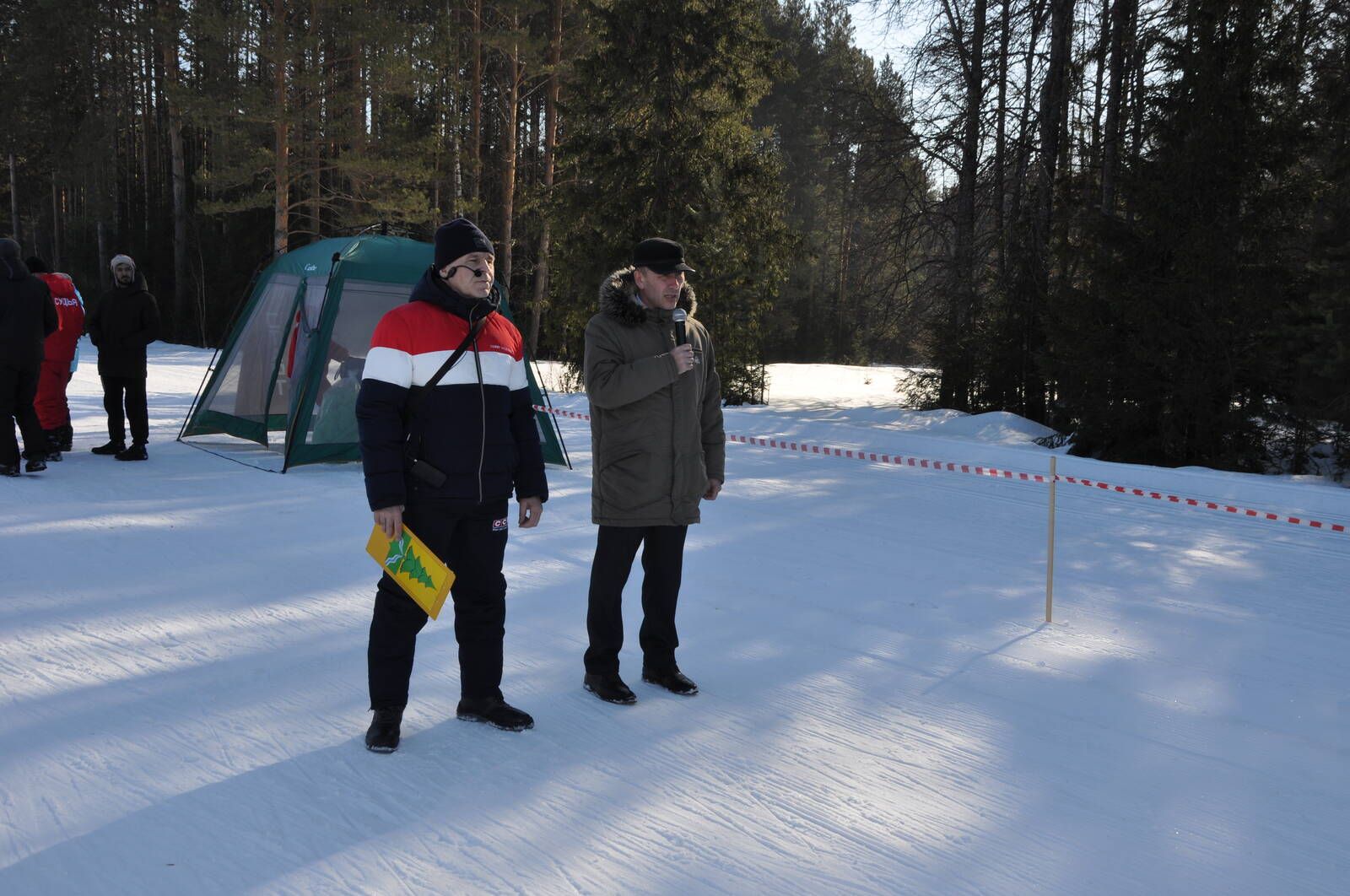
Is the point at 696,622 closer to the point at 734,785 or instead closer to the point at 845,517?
the point at 734,785

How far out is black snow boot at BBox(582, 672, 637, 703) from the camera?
400 cm

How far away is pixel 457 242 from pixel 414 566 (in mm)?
1111

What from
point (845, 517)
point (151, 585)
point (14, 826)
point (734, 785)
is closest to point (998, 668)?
point (734, 785)

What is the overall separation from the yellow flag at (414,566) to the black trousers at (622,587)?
30.5 inches

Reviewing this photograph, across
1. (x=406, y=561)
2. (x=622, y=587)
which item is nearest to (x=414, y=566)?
(x=406, y=561)

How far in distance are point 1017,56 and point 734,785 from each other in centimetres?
1513

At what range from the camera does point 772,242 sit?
1752cm

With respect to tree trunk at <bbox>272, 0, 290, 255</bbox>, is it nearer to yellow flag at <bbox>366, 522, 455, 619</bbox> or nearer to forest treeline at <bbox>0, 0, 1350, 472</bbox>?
forest treeline at <bbox>0, 0, 1350, 472</bbox>

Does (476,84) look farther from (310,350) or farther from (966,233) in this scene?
(310,350)

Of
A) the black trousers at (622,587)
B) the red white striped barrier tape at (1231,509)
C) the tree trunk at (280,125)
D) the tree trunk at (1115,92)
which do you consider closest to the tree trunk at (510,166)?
the tree trunk at (280,125)

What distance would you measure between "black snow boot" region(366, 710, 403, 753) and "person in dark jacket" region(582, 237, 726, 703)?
0.85 metres

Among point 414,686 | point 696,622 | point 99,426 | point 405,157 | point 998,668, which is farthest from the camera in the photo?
point 405,157

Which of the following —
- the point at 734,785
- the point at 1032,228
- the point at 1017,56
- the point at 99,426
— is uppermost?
the point at 1017,56

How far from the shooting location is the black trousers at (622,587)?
13.1 ft
